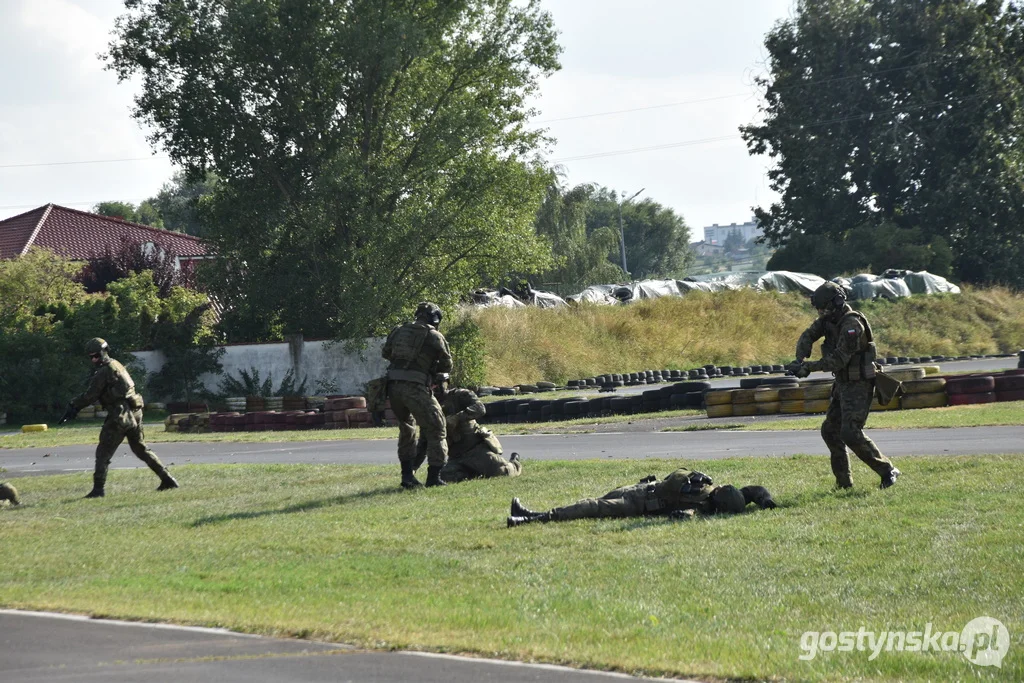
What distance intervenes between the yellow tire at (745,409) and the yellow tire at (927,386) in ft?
9.22

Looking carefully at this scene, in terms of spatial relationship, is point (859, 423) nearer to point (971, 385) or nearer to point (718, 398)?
point (971, 385)

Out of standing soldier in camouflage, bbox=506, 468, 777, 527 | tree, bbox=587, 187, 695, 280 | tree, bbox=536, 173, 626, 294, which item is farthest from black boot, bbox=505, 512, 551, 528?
tree, bbox=587, 187, 695, 280

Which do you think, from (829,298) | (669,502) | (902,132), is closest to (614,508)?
Answer: (669,502)

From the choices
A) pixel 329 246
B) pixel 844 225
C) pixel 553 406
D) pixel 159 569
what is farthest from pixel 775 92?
pixel 159 569

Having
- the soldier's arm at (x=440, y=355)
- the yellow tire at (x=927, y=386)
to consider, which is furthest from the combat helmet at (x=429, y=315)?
the yellow tire at (x=927, y=386)

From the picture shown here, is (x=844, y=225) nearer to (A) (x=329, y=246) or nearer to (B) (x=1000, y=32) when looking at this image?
(B) (x=1000, y=32)

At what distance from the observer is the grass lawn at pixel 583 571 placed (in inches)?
254

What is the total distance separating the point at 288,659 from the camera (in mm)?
6242

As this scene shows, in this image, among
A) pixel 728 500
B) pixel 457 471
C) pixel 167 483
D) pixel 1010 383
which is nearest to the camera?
pixel 728 500

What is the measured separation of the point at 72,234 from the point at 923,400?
167 ft

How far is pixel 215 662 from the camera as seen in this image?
622cm

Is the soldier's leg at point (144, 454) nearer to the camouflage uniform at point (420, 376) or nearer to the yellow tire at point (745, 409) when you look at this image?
the camouflage uniform at point (420, 376)

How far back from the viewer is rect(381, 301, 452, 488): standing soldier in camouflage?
44.5ft

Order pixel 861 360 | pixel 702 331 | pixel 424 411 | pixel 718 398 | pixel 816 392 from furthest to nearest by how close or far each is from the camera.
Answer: pixel 702 331, pixel 718 398, pixel 816 392, pixel 424 411, pixel 861 360
